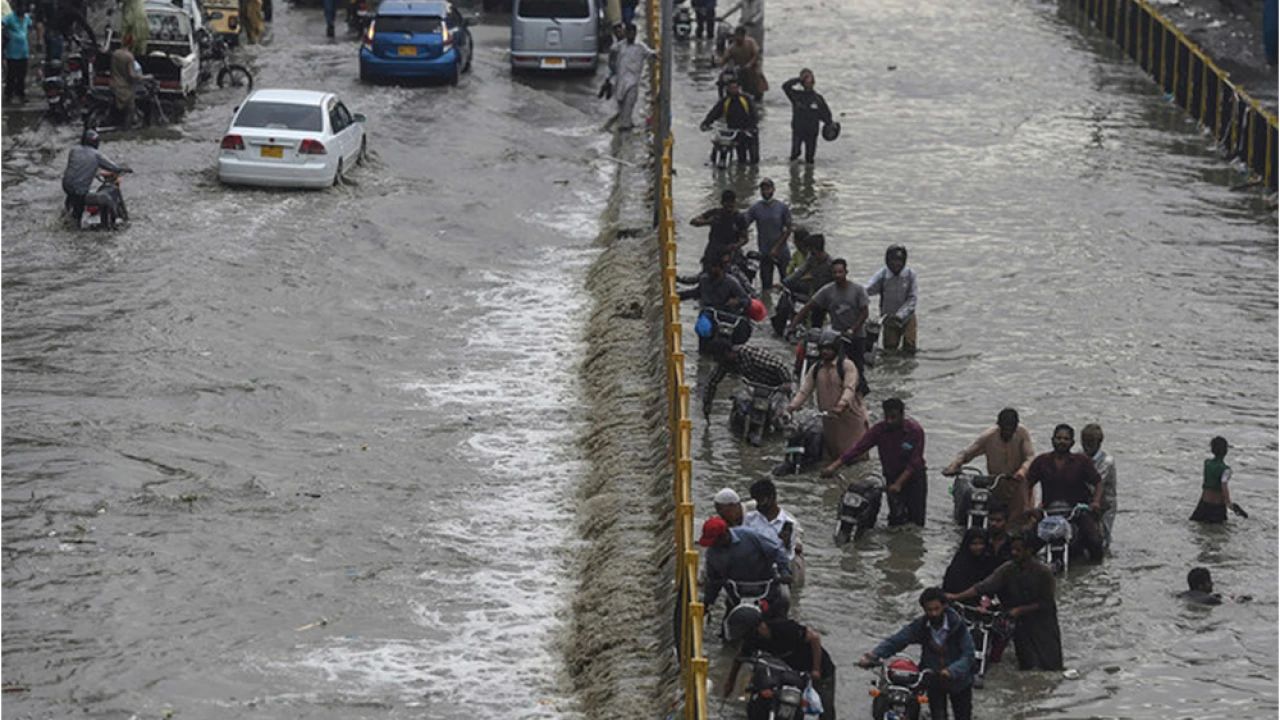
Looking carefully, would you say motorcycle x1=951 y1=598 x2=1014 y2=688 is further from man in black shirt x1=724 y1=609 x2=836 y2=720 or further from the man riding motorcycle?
the man riding motorcycle

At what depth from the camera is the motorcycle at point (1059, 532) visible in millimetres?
19172

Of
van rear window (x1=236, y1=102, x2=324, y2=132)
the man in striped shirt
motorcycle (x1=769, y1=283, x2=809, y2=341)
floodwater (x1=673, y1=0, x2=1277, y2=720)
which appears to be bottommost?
floodwater (x1=673, y1=0, x2=1277, y2=720)

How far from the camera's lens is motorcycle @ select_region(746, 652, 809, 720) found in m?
15.6

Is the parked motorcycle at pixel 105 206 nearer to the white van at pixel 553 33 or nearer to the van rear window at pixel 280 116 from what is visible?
the van rear window at pixel 280 116

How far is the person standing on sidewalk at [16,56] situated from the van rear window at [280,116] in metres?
5.12

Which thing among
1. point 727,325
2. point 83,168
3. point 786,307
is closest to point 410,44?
point 83,168

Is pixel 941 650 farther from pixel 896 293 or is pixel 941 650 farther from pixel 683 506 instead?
pixel 896 293

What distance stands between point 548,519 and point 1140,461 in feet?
18.6

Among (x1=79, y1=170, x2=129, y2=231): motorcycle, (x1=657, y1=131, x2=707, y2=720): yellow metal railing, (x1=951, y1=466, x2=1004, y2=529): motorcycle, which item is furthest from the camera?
(x1=79, y1=170, x2=129, y2=231): motorcycle

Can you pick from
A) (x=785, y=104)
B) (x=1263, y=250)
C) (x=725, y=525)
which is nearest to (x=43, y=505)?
(x=725, y=525)

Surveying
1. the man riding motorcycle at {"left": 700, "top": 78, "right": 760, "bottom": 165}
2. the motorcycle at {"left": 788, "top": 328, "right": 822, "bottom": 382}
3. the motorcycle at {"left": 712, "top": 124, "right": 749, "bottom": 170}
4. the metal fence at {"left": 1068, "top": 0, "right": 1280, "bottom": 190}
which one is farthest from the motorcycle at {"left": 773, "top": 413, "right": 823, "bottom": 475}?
the metal fence at {"left": 1068, "top": 0, "right": 1280, "bottom": 190}

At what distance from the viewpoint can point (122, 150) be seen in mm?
36000

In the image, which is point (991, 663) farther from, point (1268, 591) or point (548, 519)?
point (548, 519)

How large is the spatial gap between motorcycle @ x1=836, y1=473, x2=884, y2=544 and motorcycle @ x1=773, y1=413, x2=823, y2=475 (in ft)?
5.27
